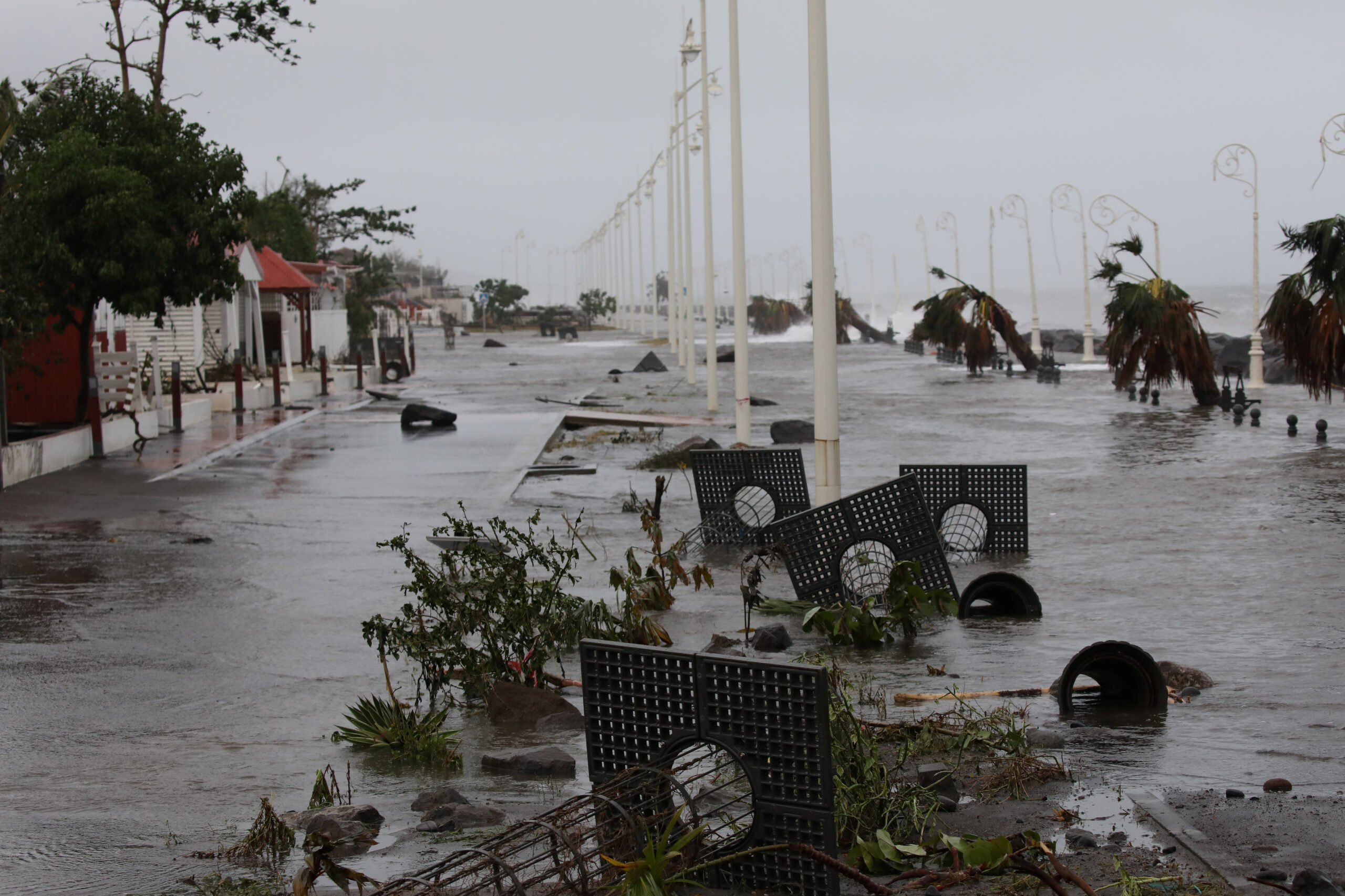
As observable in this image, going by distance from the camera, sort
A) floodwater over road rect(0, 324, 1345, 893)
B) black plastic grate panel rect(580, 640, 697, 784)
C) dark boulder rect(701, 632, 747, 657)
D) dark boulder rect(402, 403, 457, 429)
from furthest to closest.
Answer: dark boulder rect(402, 403, 457, 429)
dark boulder rect(701, 632, 747, 657)
floodwater over road rect(0, 324, 1345, 893)
black plastic grate panel rect(580, 640, 697, 784)

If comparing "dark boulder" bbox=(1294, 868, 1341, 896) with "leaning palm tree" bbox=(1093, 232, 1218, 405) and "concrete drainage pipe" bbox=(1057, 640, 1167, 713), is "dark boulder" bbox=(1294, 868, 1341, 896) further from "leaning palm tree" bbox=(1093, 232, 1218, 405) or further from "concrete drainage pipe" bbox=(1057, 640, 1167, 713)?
"leaning palm tree" bbox=(1093, 232, 1218, 405)

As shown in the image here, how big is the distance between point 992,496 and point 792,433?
1101cm

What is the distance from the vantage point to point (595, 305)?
6225 inches

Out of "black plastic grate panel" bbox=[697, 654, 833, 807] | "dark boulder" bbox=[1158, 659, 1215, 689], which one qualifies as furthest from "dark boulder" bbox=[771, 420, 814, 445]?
"black plastic grate panel" bbox=[697, 654, 833, 807]

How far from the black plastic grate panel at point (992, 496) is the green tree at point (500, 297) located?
453ft

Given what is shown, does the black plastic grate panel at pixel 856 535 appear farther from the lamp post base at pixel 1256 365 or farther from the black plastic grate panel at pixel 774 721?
the lamp post base at pixel 1256 365

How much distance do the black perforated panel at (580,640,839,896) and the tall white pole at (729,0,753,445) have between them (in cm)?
1603

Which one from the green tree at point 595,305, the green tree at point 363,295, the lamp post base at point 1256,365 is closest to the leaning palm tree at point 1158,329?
the lamp post base at point 1256,365

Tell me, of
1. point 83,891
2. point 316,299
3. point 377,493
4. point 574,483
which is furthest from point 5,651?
point 316,299

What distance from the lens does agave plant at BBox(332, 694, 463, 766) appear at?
646 cm

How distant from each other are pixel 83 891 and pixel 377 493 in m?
13.0

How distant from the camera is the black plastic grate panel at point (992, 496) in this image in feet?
40.6

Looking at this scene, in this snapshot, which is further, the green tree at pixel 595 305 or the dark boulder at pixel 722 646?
the green tree at pixel 595 305

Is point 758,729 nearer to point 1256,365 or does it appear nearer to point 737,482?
point 737,482
